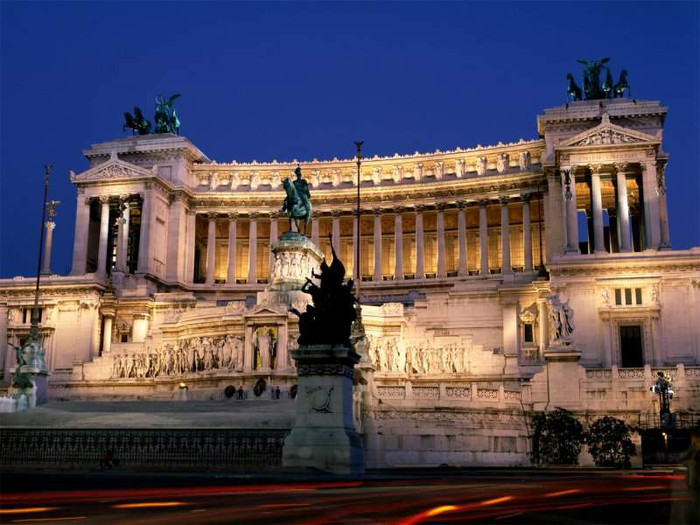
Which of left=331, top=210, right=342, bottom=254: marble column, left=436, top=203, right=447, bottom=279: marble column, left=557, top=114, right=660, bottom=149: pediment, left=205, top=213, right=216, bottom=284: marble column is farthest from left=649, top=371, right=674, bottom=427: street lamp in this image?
left=205, top=213, right=216, bottom=284: marble column

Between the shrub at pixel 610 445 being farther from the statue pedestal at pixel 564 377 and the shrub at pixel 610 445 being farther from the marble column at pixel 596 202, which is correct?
the marble column at pixel 596 202

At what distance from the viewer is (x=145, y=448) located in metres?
24.5

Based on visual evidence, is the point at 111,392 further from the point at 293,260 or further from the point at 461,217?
the point at 461,217

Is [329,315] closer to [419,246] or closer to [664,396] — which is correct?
[664,396]

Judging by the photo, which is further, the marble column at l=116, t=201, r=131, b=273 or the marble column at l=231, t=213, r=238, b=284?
the marble column at l=231, t=213, r=238, b=284

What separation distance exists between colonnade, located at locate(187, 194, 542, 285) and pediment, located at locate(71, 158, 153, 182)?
27.7 ft

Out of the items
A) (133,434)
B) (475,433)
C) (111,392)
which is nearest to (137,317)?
(111,392)

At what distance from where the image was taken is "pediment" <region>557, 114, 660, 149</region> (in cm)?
7412

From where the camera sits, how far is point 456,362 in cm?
5262

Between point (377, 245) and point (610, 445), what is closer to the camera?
point (610, 445)

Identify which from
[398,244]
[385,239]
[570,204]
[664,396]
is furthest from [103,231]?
[664,396]

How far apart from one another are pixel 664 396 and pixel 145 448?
25473mm

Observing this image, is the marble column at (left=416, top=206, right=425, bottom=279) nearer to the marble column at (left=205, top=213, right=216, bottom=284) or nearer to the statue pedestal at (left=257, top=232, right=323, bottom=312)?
the marble column at (left=205, top=213, right=216, bottom=284)

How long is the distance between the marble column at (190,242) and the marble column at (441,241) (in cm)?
2514
